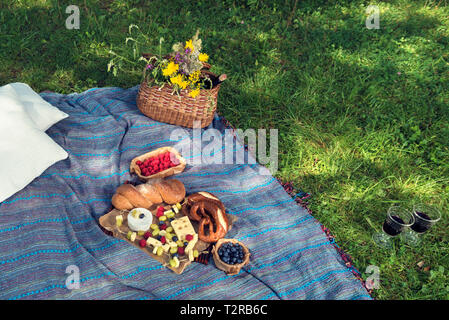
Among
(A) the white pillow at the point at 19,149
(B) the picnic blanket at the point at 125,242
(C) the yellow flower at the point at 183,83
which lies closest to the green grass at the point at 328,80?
(B) the picnic blanket at the point at 125,242

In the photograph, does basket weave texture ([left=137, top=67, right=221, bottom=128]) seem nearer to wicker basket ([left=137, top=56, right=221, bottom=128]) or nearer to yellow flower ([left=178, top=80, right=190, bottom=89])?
wicker basket ([left=137, top=56, right=221, bottom=128])

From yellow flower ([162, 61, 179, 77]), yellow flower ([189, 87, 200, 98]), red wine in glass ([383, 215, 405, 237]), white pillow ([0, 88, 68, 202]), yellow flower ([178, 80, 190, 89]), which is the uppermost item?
yellow flower ([162, 61, 179, 77])

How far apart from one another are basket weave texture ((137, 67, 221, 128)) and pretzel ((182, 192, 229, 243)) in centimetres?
108

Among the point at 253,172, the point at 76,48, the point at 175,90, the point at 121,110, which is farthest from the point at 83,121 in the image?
the point at 253,172

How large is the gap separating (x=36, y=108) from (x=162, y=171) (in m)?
1.44

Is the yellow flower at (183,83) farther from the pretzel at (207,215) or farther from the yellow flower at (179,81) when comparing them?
the pretzel at (207,215)

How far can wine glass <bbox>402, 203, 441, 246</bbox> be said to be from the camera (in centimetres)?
330

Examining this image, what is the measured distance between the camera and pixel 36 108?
12.0 feet

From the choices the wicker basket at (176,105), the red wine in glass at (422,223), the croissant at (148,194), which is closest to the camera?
the croissant at (148,194)

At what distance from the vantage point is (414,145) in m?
4.35

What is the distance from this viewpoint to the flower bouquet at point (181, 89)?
384cm

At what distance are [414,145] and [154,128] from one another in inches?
122

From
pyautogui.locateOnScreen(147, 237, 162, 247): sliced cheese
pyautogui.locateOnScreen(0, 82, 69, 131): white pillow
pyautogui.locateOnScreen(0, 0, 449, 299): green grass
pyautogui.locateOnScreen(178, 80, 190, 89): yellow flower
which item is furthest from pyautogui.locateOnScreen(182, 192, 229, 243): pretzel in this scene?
pyautogui.locateOnScreen(0, 82, 69, 131): white pillow

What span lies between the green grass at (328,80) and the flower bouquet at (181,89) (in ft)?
2.13
